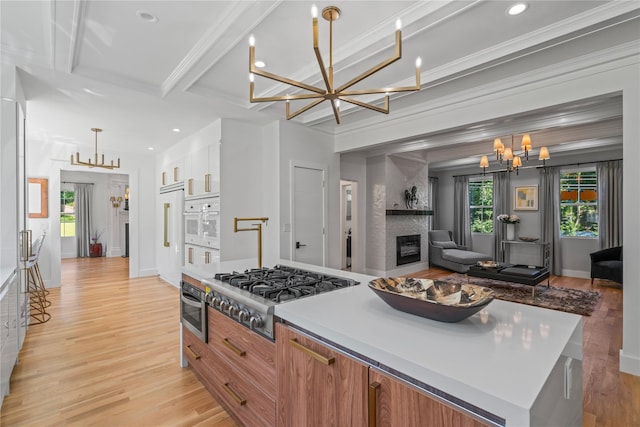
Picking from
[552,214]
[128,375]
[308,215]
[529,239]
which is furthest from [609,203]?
[128,375]

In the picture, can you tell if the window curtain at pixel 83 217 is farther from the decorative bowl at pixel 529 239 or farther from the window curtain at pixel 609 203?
the window curtain at pixel 609 203

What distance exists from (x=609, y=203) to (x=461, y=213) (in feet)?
9.43

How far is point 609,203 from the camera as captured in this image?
235 inches

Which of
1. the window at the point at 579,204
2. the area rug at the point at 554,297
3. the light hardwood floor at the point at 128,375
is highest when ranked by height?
the window at the point at 579,204

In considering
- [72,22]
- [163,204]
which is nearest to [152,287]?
[163,204]

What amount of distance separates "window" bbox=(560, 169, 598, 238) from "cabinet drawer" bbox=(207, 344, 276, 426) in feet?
24.0

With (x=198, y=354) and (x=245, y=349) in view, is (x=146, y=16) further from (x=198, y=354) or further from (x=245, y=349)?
(x=198, y=354)

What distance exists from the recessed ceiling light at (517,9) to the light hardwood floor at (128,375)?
2.70m

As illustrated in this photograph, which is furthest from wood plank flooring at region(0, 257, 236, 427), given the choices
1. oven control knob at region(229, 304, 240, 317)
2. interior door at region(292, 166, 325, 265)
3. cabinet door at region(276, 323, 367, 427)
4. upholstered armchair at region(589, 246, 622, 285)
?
upholstered armchair at region(589, 246, 622, 285)

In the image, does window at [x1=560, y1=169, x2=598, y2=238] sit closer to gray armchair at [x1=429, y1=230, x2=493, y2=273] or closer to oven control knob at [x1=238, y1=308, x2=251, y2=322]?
gray armchair at [x1=429, y1=230, x2=493, y2=273]

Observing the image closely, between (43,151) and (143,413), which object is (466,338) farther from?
(43,151)

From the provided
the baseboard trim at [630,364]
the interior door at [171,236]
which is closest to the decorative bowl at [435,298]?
the baseboard trim at [630,364]

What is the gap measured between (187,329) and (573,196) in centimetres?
751

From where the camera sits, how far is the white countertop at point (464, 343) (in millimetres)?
792
